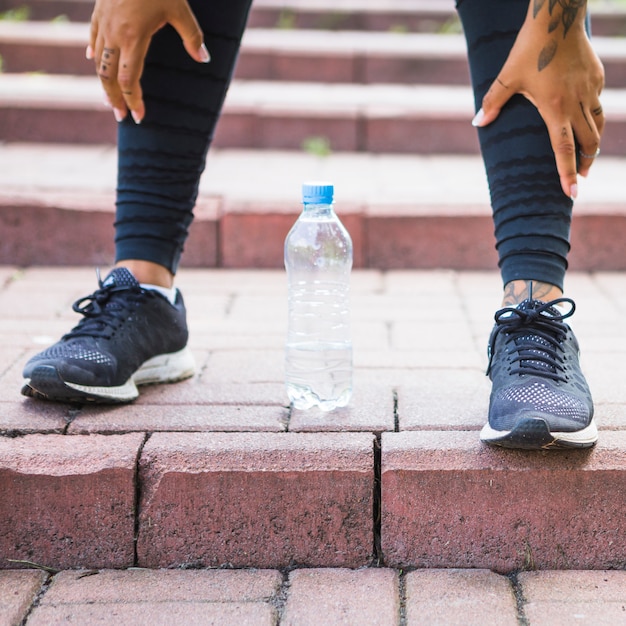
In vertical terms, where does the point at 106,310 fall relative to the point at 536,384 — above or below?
above

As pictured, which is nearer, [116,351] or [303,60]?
[116,351]

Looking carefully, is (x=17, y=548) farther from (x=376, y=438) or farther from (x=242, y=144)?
(x=242, y=144)

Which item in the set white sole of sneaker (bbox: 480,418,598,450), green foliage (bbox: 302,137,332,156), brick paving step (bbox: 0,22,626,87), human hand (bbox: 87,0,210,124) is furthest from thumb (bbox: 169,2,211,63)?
brick paving step (bbox: 0,22,626,87)

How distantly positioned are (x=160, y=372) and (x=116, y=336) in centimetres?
15

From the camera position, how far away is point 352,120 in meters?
4.44

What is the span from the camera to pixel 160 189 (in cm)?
197

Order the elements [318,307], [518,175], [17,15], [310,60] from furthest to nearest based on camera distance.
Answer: [17,15]
[310,60]
[318,307]
[518,175]

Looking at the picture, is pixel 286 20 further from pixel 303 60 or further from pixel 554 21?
pixel 554 21

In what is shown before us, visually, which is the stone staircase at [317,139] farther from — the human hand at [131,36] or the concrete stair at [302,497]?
the concrete stair at [302,497]

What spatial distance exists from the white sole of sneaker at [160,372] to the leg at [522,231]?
0.68 meters

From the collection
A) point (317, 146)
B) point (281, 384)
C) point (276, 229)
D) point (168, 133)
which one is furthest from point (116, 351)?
point (317, 146)

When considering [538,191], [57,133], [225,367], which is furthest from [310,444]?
[57,133]

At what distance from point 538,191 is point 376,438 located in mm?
560

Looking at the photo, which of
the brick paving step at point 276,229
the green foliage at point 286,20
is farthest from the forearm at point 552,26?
the green foliage at point 286,20
